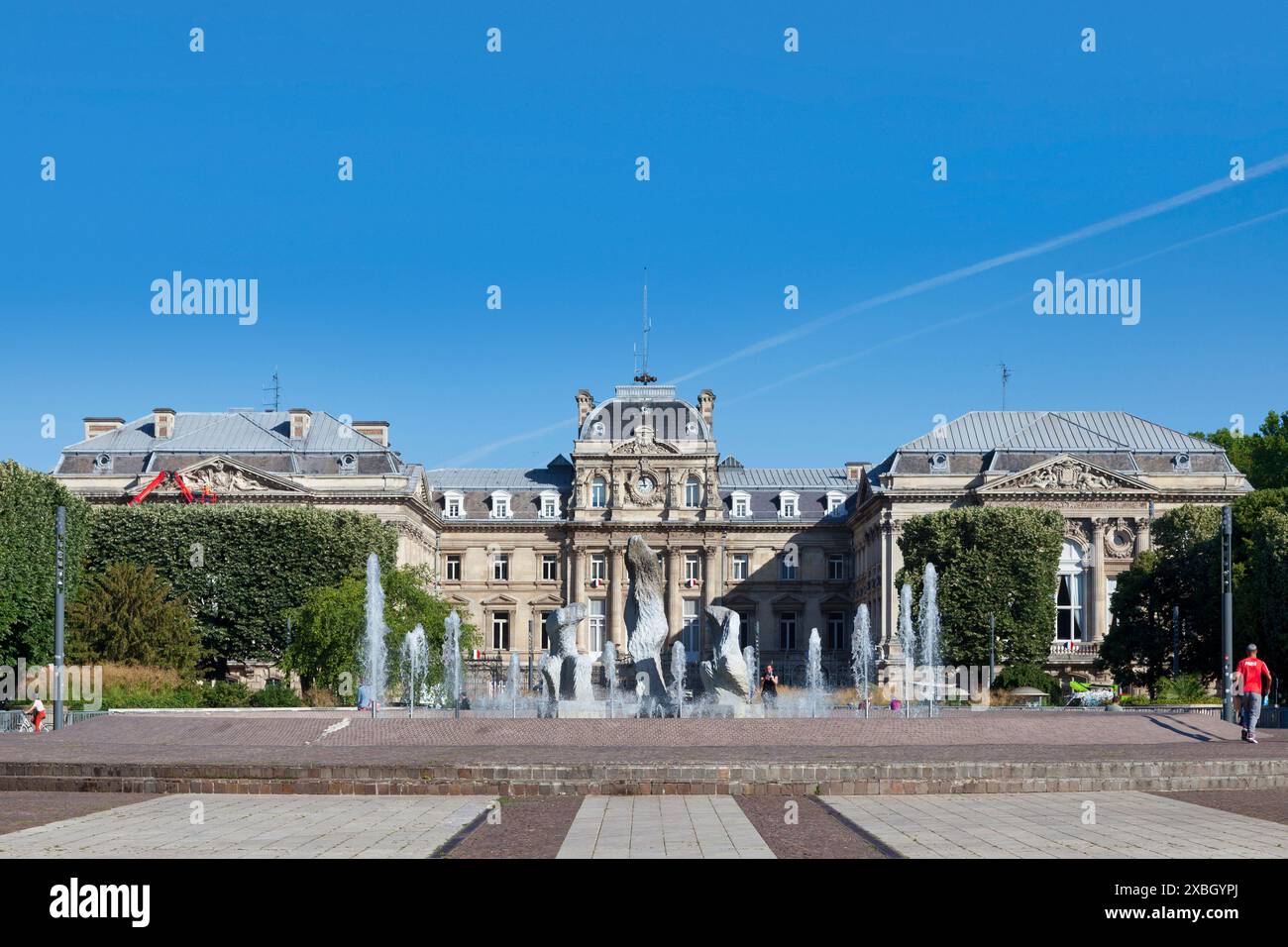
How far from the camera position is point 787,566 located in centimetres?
10512

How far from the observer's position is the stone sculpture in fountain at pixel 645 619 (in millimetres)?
38938

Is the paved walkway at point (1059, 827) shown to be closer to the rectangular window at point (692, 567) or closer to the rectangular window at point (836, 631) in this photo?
the rectangular window at point (692, 567)

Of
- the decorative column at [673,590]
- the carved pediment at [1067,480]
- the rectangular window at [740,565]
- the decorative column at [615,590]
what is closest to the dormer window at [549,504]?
the decorative column at [615,590]

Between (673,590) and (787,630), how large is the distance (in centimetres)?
884

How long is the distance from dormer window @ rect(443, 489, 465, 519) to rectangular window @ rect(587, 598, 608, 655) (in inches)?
446

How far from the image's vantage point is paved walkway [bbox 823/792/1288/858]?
15.8 meters

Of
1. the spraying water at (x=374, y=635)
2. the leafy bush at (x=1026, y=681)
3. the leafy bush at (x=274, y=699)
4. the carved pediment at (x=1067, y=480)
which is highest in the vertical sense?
the carved pediment at (x=1067, y=480)

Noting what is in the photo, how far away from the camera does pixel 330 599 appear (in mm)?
63031

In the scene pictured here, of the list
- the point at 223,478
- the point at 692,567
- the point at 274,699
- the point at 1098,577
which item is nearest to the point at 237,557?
the point at 223,478

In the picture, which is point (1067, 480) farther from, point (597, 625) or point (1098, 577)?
point (597, 625)

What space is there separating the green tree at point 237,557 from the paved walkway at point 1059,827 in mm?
52152

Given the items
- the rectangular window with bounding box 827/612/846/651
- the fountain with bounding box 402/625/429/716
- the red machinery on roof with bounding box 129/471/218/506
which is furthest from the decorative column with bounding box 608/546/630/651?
the fountain with bounding box 402/625/429/716

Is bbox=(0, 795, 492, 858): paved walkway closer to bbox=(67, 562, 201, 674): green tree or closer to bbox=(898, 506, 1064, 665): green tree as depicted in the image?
bbox=(67, 562, 201, 674): green tree

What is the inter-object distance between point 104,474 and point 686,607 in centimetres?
3722
